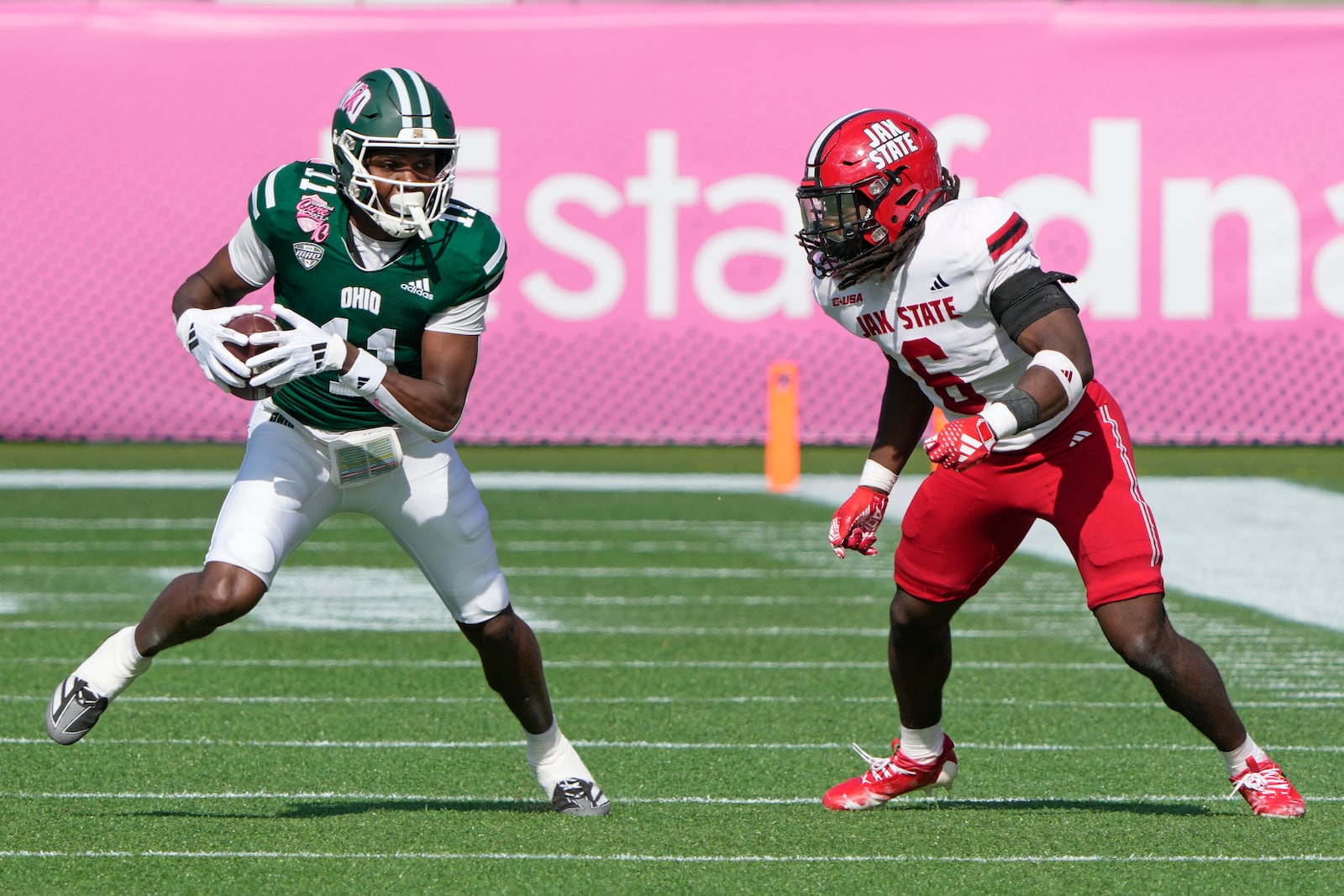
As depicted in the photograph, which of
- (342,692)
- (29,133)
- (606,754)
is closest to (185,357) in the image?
(29,133)

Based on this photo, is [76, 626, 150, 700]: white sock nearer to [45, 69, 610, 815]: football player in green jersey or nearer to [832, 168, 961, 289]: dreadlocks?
[45, 69, 610, 815]: football player in green jersey

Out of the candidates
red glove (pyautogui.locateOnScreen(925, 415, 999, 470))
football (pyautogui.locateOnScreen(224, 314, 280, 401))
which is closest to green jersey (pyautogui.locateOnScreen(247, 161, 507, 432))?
football (pyautogui.locateOnScreen(224, 314, 280, 401))

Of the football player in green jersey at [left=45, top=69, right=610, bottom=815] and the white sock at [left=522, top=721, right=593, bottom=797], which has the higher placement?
the football player in green jersey at [left=45, top=69, right=610, bottom=815]

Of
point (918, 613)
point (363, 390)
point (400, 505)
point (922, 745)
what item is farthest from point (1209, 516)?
point (363, 390)

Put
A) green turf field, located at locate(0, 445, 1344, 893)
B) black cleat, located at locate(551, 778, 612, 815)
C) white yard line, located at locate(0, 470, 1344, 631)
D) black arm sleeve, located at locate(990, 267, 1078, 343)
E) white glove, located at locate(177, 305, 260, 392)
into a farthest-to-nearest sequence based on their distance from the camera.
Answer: white yard line, located at locate(0, 470, 1344, 631), black cleat, located at locate(551, 778, 612, 815), black arm sleeve, located at locate(990, 267, 1078, 343), white glove, located at locate(177, 305, 260, 392), green turf field, located at locate(0, 445, 1344, 893)

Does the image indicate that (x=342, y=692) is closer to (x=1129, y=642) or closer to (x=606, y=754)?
(x=606, y=754)

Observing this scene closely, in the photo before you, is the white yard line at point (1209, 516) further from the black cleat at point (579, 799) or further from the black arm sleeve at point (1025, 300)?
the black cleat at point (579, 799)

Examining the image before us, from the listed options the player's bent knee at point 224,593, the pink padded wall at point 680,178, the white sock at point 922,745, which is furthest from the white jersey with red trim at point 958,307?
the pink padded wall at point 680,178

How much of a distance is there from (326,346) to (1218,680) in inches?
83.1

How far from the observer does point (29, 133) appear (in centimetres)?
1334

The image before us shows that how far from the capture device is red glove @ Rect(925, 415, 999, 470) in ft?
13.3

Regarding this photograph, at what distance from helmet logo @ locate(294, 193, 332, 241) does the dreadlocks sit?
117cm

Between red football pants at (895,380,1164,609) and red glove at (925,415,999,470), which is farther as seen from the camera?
red football pants at (895,380,1164,609)

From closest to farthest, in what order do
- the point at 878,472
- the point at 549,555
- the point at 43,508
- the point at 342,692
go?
the point at 878,472, the point at 342,692, the point at 549,555, the point at 43,508
